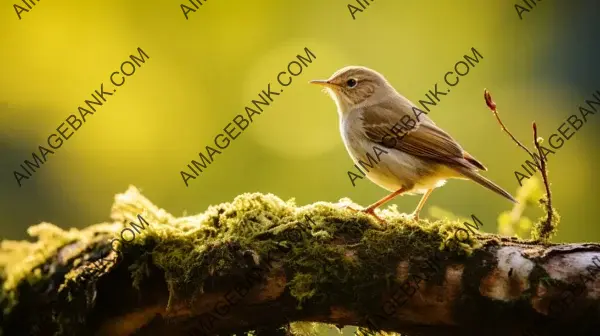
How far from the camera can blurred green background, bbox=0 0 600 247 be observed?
9164 mm

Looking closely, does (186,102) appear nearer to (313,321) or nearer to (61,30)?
(61,30)

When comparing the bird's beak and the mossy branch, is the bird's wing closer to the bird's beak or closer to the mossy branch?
the bird's beak

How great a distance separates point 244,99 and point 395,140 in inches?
192

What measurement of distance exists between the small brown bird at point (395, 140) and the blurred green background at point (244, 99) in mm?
2953

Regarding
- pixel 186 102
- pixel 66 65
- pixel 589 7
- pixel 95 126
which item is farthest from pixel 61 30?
pixel 589 7

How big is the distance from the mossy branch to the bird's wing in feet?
5.01

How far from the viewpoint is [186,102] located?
9.85 meters

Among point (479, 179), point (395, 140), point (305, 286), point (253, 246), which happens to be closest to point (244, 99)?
point (395, 140)

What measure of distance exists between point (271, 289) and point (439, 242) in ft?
2.96

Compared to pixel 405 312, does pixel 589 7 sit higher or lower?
higher

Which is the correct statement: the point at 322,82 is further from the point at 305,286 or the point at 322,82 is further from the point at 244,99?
the point at 244,99

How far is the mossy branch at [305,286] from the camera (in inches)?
122

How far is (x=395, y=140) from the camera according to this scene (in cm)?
504

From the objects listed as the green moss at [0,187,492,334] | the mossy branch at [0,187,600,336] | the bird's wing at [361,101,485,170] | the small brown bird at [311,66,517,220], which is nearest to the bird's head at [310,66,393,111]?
the small brown bird at [311,66,517,220]
